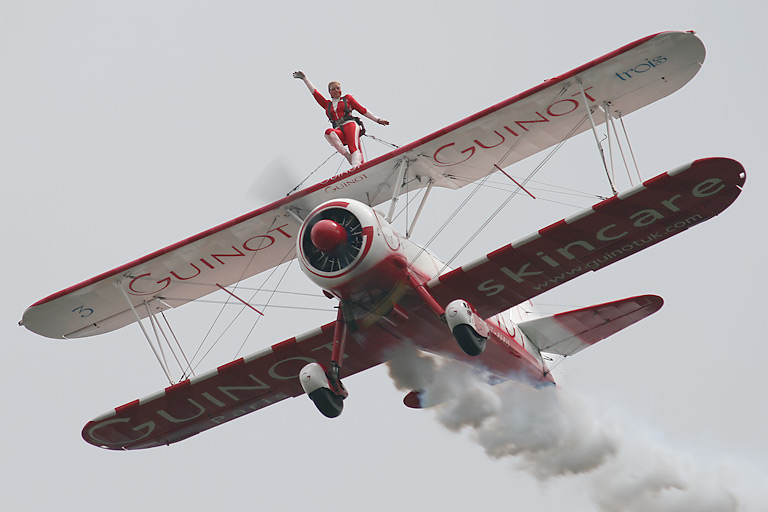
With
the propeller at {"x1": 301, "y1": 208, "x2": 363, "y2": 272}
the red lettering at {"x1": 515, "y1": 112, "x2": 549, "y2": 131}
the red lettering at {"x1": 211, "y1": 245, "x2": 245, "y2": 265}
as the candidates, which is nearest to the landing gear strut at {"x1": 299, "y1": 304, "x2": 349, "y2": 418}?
the propeller at {"x1": 301, "y1": 208, "x2": 363, "y2": 272}

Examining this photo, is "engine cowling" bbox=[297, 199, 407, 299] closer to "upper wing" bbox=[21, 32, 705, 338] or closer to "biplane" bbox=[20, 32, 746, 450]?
"biplane" bbox=[20, 32, 746, 450]

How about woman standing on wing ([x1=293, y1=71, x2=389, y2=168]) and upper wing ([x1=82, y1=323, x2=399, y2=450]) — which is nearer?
upper wing ([x1=82, y1=323, x2=399, y2=450])

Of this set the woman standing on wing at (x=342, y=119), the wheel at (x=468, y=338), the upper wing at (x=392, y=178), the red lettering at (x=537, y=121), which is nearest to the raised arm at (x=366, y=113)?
the woman standing on wing at (x=342, y=119)

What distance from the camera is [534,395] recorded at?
17641mm

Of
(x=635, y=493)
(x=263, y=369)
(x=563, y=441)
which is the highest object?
(x=263, y=369)

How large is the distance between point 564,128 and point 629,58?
5.19 ft

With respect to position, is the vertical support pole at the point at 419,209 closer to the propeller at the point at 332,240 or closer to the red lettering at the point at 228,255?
the propeller at the point at 332,240

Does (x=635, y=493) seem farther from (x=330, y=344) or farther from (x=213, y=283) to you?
(x=213, y=283)

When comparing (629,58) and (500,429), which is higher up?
(629,58)

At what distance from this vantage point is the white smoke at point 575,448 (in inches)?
666

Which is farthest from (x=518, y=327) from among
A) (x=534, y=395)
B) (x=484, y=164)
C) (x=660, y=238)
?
(x=660, y=238)

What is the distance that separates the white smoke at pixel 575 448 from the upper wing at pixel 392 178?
276 cm

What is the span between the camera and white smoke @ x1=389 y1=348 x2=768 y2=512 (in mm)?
16906

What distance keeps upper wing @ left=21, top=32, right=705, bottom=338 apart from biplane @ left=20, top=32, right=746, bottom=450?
2cm
